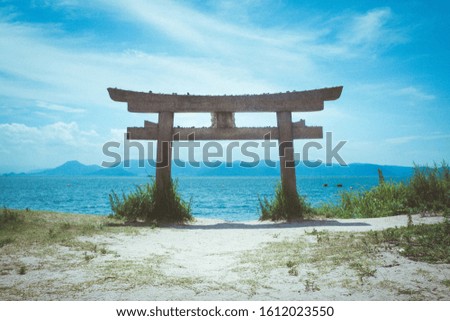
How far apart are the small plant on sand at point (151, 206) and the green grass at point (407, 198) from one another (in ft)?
12.6

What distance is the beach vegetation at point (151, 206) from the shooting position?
743 centimetres

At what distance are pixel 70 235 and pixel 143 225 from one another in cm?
188

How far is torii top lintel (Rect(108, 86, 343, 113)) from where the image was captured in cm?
799

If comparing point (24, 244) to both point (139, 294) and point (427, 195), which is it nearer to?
point (139, 294)

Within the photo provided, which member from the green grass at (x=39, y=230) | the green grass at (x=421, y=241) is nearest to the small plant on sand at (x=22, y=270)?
the green grass at (x=39, y=230)

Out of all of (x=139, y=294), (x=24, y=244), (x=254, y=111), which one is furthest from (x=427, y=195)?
(x=24, y=244)

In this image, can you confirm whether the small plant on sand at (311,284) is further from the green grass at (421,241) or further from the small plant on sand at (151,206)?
the small plant on sand at (151,206)

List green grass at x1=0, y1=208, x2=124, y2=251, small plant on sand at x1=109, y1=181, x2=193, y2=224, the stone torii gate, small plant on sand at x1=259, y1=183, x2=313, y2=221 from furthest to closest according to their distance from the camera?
1. the stone torii gate
2. small plant on sand at x1=259, y1=183, x2=313, y2=221
3. small plant on sand at x1=109, y1=181, x2=193, y2=224
4. green grass at x1=0, y1=208, x2=124, y2=251

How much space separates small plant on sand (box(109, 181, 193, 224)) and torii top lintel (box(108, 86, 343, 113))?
6.50 feet

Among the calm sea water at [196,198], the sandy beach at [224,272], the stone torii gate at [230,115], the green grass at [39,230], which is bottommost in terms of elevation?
the calm sea water at [196,198]

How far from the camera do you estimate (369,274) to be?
298 cm

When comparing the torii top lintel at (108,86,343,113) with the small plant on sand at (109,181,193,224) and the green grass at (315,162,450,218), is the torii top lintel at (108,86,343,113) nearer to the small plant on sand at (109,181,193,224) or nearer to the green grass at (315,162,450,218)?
the small plant on sand at (109,181,193,224)

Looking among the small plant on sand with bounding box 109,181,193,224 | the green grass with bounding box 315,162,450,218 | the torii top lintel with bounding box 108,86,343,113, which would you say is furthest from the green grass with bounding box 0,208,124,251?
the green grass with bounding box 315,162,450,218

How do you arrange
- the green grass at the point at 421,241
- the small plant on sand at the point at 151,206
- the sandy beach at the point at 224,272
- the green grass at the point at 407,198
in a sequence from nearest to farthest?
the sandy beach at the point at 224,272 → the green grass at the point at 421,241 → the green grass at the point at 407,198 → the small plant on sand at the point at 151,206
